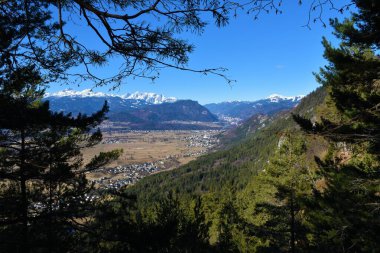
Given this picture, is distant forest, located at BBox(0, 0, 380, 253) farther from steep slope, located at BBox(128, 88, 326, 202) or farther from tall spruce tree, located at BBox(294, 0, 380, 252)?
steep slope, located at BBox(128, 88, 326, 202)

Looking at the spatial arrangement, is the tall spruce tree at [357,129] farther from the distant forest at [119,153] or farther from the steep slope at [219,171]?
the steep slope at [219,171]

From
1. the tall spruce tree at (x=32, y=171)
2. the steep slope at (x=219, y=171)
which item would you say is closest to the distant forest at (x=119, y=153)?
the tall spruce tree at (x=32, y=171)

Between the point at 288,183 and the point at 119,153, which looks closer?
the point at 119,153

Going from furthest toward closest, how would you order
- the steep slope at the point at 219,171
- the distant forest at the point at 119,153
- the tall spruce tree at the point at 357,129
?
1. the steep slope at the point at 219,171
2. the tall spruce tree at the point at 357,129
3. the distant forest at the point at 119,153

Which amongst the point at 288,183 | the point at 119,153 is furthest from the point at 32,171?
the point at 288,183

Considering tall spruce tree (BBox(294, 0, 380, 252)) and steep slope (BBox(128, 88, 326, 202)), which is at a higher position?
tall spruce tree (BBox(294, 0, 380, 252))

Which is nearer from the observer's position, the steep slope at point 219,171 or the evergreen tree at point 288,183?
the evergreen tree at point 288,183

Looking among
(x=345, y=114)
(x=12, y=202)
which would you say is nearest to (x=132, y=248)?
(x=12, y=202)

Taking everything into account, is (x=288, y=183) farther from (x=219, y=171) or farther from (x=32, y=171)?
(x=219, y=171)

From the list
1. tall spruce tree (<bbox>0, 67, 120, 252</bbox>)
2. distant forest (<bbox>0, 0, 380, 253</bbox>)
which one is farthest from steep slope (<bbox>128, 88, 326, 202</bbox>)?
tall spruce tree (<bbox>0, 67, 120, 252</bbox>)

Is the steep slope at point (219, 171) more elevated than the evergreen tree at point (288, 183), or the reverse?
the evergreen tree at point (288, 183)

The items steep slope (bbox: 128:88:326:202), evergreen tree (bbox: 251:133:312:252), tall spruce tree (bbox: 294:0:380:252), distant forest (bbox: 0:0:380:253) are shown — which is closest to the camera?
distant forest (bbox: 0:0:380:253)

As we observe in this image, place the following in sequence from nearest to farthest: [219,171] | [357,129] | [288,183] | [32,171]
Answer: [32,171] < [357,129] < [288,183] < [219,171]

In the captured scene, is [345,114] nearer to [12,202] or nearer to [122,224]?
[122,224]
